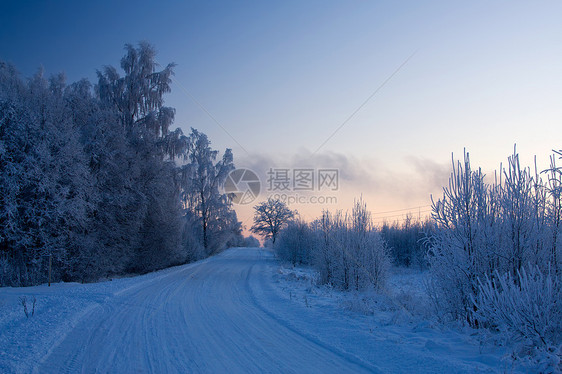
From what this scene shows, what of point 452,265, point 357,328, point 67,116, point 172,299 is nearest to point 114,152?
point 67,116

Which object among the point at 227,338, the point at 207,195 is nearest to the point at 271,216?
the point at 207,195

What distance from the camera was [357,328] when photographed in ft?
20.7

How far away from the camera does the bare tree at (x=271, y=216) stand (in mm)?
51469

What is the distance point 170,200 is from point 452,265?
750 inches

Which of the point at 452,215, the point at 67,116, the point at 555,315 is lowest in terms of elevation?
the point at 555,315

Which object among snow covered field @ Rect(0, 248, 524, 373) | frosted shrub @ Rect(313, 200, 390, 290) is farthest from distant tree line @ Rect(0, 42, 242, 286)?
frosted shrub @ Rect(313, 200, 390, 290)

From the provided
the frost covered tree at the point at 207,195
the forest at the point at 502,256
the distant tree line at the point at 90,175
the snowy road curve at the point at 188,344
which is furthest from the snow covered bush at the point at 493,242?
the frost covered tree at the point at 207,195

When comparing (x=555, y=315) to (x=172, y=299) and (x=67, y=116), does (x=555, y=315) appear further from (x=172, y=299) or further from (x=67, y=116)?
(x=67, y=116)

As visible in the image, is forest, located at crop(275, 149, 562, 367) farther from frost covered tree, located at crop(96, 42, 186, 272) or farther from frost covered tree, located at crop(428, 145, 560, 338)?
frost covered tree, located at crop(96, 42, 186, 272)

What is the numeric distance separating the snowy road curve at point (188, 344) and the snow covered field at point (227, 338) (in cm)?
2

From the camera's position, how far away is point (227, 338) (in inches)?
223

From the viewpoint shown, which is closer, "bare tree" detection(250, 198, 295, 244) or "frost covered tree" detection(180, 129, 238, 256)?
"frost covered tree" detection(180, 129, 238, 256)

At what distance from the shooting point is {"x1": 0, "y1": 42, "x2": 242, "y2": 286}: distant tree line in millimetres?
13094

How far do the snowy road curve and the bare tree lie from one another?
42.8 metres
